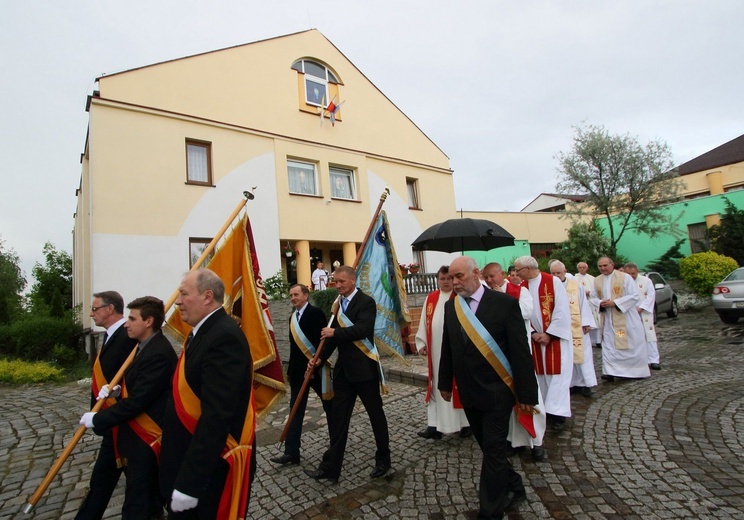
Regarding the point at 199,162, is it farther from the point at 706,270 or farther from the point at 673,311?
the point at 706,270

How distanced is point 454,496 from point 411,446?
48.5 inches

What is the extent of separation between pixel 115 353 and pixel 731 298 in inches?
584

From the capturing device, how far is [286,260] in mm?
14953

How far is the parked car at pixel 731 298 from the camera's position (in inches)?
471

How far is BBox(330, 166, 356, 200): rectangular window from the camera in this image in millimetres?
16359

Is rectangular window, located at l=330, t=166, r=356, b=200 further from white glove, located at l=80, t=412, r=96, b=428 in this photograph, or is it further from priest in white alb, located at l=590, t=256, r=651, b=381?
white glove, located at l=80, t=412, r=96, b=428

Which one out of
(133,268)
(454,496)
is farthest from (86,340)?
(454,496)

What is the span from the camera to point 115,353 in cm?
340

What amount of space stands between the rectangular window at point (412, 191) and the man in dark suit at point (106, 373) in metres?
15.8

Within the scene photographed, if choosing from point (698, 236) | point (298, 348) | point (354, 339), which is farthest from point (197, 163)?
point (698, 236)

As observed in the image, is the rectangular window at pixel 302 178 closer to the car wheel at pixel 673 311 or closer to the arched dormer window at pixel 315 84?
the arched dormer window at pixel 315 84

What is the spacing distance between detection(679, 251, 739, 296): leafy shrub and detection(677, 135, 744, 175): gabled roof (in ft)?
47.8

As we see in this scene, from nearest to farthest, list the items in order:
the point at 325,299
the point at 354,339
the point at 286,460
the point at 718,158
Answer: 1. the point at 354,339
2. the point at 286,460
3. the point at 325,299
4. the point at 718,158

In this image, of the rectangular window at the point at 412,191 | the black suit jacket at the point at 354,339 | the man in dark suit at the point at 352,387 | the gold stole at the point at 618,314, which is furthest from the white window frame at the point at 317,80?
the man in dark suit at the point at 352,387
